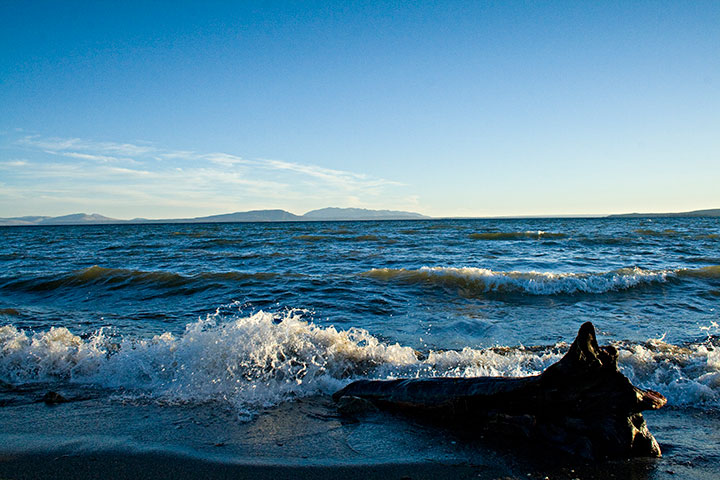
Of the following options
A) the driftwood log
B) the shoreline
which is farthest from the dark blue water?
the shoreline

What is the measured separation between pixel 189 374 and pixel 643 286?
37.2ft

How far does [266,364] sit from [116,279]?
10172 millimetres

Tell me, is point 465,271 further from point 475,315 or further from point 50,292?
point 50,292

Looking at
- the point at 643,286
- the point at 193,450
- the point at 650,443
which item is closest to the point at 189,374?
the point at 193,450

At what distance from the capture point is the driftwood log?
3.32 m

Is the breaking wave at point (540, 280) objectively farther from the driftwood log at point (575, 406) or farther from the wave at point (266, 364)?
the driftwood log at point (575, 406)

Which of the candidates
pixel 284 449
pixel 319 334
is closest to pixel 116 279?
pixel 319 334

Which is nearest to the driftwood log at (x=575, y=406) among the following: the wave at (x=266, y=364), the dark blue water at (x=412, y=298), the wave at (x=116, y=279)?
the wave at (x=266, y=364)

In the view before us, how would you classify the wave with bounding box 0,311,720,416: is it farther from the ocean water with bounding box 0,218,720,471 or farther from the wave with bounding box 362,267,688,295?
the wave with bounding box 362,267,688,295

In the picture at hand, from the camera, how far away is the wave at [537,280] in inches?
448

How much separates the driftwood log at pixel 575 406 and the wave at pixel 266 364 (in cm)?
141

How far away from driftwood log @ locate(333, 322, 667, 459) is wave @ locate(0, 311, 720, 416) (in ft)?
4.62

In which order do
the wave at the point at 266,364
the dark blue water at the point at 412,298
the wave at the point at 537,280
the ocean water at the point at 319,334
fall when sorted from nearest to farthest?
the ocean water at the point at 319,334
the wave at the point at 266,364
the dark blue water at the point at 412,298
the wave at the point at 537,280

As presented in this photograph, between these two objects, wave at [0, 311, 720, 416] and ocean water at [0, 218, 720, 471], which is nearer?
ocean water at [0, 218, 720, 471]
